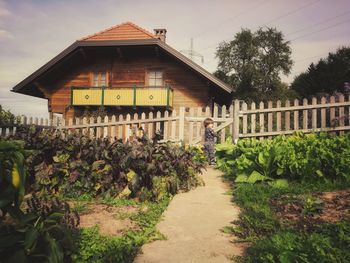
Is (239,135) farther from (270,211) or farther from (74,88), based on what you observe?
(74,88)

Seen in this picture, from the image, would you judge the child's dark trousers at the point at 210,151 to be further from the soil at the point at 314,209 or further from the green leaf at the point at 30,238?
the green leaf at the point at 30,238

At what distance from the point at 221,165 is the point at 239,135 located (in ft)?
8.03

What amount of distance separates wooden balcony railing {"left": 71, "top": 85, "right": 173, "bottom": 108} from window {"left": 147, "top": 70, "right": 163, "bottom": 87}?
0.58 metres

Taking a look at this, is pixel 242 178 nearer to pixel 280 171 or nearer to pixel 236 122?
pixel 280 171

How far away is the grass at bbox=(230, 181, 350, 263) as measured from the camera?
209 centimetres

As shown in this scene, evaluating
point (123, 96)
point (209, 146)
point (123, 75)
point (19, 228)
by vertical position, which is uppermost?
point (123, 75)

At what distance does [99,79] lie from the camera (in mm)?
18906

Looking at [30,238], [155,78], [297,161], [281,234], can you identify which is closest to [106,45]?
[155,78]

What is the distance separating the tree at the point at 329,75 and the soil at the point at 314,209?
28347 millimetres

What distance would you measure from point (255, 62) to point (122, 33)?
77.5ft

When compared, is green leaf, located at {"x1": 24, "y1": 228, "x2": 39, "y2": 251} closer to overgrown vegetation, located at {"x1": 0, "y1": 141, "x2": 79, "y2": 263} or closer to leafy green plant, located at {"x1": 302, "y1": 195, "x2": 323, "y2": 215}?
overgrown vegetation, located at {"x1": 0, "y1": 141, "x2": 79, "y2": 263}

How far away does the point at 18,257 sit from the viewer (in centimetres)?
146

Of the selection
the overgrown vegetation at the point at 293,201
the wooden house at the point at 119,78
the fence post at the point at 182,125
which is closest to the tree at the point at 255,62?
the wooden house at the point at 119,78

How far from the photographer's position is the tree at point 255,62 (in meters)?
37.1
